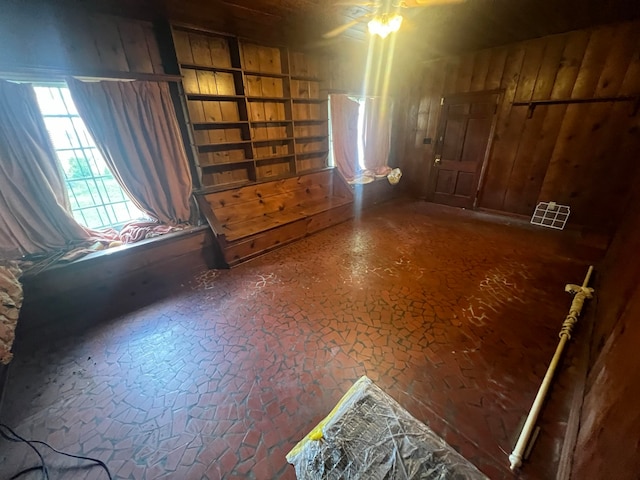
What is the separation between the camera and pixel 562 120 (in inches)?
126

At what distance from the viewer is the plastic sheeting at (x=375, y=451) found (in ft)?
3.00

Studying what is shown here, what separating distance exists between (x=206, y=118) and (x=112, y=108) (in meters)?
0.88

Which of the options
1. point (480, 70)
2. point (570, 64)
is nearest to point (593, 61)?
point (570, 64)

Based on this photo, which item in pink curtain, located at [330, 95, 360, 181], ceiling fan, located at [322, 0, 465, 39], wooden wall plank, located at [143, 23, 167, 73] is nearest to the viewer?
ceiling fan, located at [322, 0, 465, 39]

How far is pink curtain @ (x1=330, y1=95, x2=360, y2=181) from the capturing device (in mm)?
3916

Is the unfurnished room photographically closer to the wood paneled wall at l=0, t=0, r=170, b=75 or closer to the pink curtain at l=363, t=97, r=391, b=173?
the wood paneled wall at l=0, t=0, r=170, b=75

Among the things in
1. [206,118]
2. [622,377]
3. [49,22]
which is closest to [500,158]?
[622,377]

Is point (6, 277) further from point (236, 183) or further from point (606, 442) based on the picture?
point (606, 442)

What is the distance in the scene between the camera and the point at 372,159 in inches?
181

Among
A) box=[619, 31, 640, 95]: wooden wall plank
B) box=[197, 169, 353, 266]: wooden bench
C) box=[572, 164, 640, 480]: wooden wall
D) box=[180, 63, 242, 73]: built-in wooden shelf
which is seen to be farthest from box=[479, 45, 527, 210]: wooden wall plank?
box=[180, 63, 242, 73]: built-in wooden shelf

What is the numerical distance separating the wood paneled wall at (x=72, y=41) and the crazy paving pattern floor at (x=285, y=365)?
203 cm

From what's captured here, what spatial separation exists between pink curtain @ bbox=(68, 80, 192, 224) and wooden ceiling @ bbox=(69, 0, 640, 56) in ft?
2.01

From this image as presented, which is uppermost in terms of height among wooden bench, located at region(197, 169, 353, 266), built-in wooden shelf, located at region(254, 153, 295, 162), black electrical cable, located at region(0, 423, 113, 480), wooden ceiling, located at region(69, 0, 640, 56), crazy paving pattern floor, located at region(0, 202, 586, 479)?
wooden ceiling, located at region(69, 0, 640, 56)

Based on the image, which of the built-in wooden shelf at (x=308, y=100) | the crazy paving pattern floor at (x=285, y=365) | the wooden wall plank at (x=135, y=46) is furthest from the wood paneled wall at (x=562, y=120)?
the wooden wall plank at (x=135, y=46)
